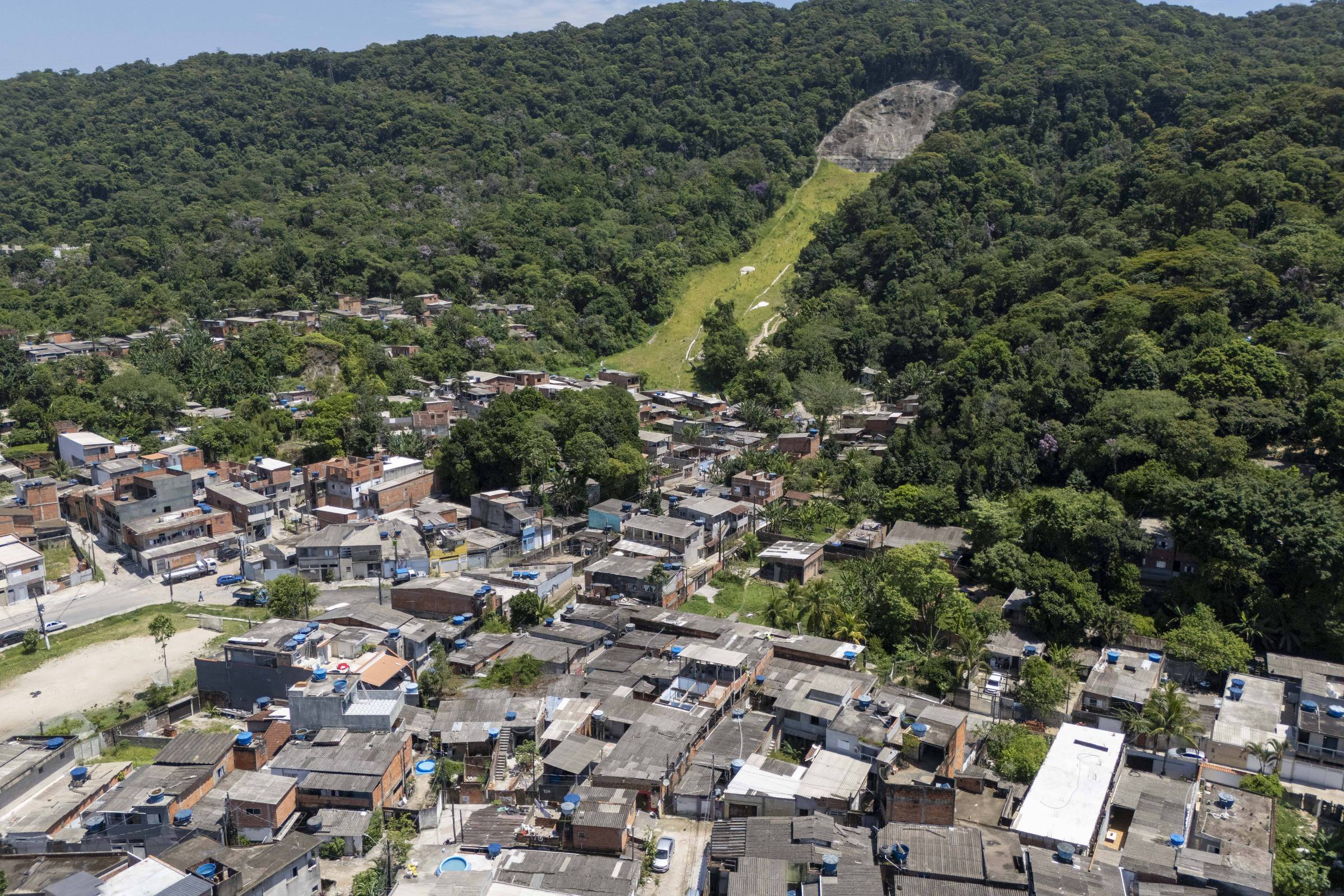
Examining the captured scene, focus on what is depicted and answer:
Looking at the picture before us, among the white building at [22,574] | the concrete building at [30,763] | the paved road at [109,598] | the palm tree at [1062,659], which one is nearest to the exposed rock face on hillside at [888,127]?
the palm tree at [1062,659]

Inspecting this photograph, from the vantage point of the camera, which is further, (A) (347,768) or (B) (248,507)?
(B) (248,507)

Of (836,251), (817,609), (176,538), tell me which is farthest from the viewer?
(836,251)

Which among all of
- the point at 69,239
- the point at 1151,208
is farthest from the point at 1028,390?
the point at 69,239

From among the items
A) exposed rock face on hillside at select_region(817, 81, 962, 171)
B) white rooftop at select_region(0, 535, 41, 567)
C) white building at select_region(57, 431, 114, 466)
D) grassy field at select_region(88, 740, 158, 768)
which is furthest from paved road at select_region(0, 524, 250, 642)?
exposed rock face on hillside at select_region(817, 81, 962, 171)

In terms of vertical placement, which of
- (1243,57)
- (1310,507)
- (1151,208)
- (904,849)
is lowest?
(904,849)

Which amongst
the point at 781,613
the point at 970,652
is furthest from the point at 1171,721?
the point at 781,613

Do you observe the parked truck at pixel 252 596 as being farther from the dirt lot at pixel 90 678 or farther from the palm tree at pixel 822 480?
the palm tree at pixel 822 480

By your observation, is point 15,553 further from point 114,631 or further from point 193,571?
point 114,631

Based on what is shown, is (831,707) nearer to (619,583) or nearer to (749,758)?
(749,758)
